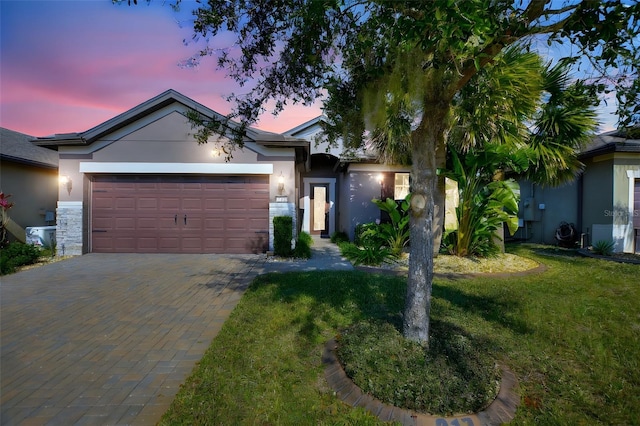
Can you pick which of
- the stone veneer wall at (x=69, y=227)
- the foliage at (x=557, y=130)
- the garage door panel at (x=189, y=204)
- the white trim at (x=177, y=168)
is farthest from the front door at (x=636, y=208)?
the stone veneer wall at (x=69, y=227)

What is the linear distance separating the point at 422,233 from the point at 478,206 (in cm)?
659

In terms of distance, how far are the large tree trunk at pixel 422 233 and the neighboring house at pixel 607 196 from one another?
32.8 feet

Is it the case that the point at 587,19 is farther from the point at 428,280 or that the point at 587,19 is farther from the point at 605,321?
the point at 605,321

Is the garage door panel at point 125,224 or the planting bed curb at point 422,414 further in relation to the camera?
the garage door panel at point 125,224

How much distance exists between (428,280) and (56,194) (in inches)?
591

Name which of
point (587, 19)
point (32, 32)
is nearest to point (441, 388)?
point (587, 19)

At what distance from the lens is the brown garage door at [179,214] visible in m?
10.6

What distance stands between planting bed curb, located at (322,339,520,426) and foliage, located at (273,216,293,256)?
6.72m

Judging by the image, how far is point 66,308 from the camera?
212 inches

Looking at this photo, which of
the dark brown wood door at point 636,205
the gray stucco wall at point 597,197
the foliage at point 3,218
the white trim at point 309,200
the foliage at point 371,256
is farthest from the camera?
the white trim at point 309,200

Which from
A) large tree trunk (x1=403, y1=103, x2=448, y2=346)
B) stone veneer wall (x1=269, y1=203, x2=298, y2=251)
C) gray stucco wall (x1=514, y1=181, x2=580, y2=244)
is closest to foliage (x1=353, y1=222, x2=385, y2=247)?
stone veneer wall (x1=269, y1=203, x2=298, y2=251)

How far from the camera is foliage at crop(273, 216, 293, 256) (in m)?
A: 9.76

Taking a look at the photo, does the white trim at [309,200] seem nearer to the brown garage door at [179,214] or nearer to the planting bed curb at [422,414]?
the brown garage door at [179,214]

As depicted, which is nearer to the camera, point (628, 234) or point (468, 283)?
point (468, 283)
